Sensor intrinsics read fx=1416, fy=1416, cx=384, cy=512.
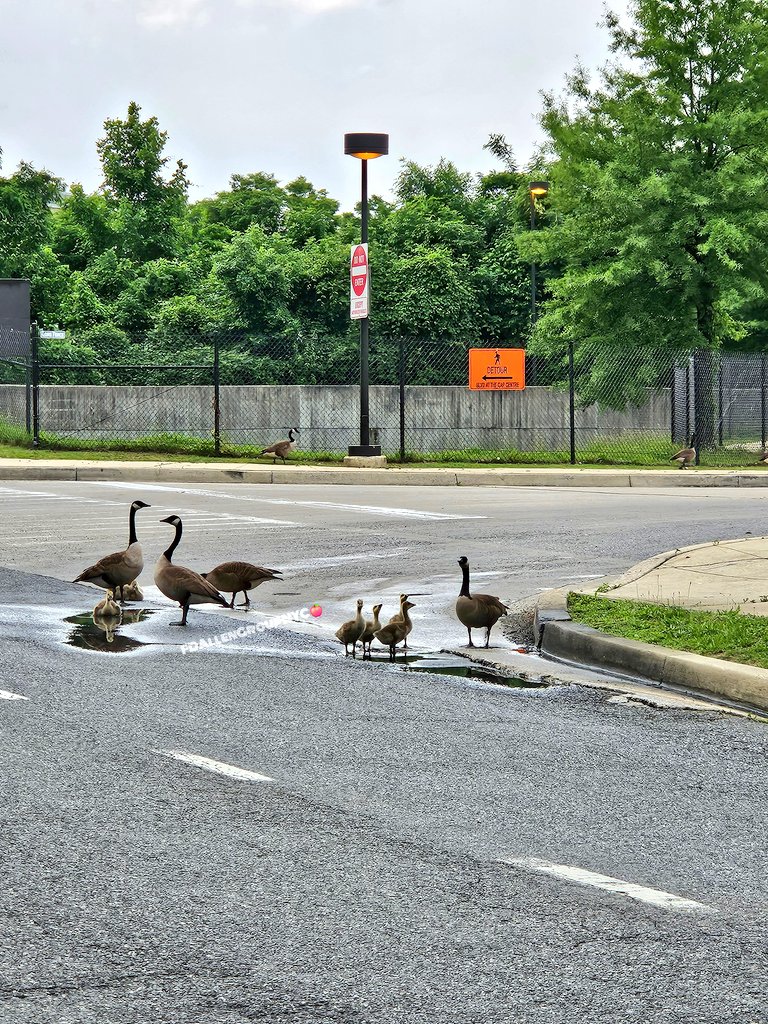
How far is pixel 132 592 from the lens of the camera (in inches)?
434

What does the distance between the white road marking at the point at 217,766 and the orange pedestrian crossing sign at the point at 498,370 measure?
969 inches

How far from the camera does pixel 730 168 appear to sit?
100ft

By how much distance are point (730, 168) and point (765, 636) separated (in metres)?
24.2

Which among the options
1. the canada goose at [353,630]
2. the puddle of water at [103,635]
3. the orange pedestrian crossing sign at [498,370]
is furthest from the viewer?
the orange pedestrian crossing sign at [498,370]

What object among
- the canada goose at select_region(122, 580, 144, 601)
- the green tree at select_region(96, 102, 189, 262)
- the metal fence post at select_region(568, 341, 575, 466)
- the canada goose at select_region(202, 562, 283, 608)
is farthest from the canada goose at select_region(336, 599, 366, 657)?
the green tree at select_region(96, 102, 189, 262)

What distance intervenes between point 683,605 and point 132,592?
4203 mm

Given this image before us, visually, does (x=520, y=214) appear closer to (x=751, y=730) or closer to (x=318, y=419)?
(x=318, y=419)

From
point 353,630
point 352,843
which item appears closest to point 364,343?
point 353,630

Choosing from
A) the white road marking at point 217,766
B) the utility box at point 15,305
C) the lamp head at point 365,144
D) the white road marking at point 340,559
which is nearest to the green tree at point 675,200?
the lamp head at point 365,144

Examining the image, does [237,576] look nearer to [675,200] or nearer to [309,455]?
[309,455]

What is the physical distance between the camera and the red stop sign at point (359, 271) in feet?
91.2

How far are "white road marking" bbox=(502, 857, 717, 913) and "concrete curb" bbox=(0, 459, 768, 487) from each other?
19.5 meters

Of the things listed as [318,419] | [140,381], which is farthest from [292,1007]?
[140,381]

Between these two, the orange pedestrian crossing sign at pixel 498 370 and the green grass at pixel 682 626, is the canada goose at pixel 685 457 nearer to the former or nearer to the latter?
the orange pedestrian crossing sign at pixel 498 370
